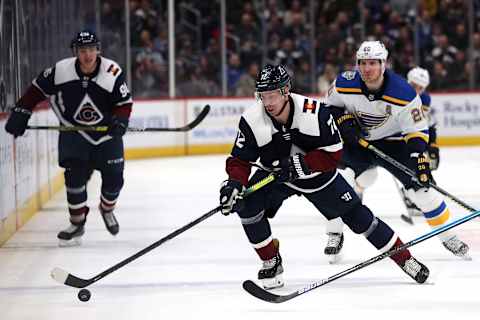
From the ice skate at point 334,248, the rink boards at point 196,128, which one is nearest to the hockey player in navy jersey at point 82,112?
the ice skate at point 334,248

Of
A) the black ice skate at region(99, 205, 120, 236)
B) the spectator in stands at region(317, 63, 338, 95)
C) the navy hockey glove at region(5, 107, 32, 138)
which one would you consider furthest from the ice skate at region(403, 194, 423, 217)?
the spectator in stands at region(317, 63, 338, 95)

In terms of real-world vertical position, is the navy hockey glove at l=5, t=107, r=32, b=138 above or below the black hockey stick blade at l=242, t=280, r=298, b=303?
above

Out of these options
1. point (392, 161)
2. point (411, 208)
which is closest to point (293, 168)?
point (392, 161)

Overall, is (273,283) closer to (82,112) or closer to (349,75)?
(349,75)

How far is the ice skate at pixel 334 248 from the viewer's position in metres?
5.17

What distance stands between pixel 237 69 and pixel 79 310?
8.71 metres

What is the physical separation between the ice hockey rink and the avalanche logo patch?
2.36ft

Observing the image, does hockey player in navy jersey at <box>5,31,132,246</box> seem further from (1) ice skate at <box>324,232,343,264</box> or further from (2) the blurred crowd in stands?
(2) the blurred crowd in stands

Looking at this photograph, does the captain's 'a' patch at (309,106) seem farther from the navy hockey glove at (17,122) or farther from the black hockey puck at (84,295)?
the navy hockey glove at (17,122)

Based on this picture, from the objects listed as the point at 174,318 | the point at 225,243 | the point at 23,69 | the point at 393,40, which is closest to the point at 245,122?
the point at 174,318

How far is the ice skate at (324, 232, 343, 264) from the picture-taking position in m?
5.17

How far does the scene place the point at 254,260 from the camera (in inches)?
208

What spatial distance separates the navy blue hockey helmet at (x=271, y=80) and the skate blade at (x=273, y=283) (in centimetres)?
91

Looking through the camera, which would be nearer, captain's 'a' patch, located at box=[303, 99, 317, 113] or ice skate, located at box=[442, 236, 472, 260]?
captain's 'a' patch, located at box=[303, 99, 317, 113]
